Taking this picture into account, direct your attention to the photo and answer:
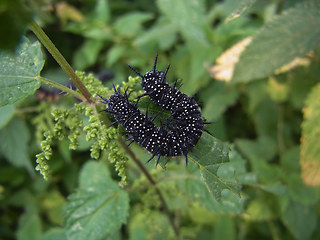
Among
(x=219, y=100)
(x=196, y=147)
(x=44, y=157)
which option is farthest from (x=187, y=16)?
(x=44, y=157)

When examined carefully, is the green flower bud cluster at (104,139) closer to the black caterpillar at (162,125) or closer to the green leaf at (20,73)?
the black caterpillar at (162,125)

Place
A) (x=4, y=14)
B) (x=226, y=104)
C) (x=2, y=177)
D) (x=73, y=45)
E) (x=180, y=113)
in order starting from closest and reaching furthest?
(x=4, y=14) → (x=180, y=113) → (x=226, y=104) → (x=2, y=177) → (x=73, y=45)

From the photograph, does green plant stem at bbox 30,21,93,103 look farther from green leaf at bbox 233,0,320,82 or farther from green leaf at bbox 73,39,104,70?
green leaf at bbox 73,39,104,70

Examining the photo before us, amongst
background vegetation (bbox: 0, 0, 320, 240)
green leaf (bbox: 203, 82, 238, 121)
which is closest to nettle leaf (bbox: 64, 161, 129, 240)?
background vegetation (bbox: 0, 0, 320, 240)

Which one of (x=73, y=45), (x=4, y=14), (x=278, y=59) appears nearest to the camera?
(x=4, y=14)

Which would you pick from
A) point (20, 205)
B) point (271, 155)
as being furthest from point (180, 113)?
point (20, 205)

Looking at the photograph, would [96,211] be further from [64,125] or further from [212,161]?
[212,161]

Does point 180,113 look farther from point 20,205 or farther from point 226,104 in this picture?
point 20,205
